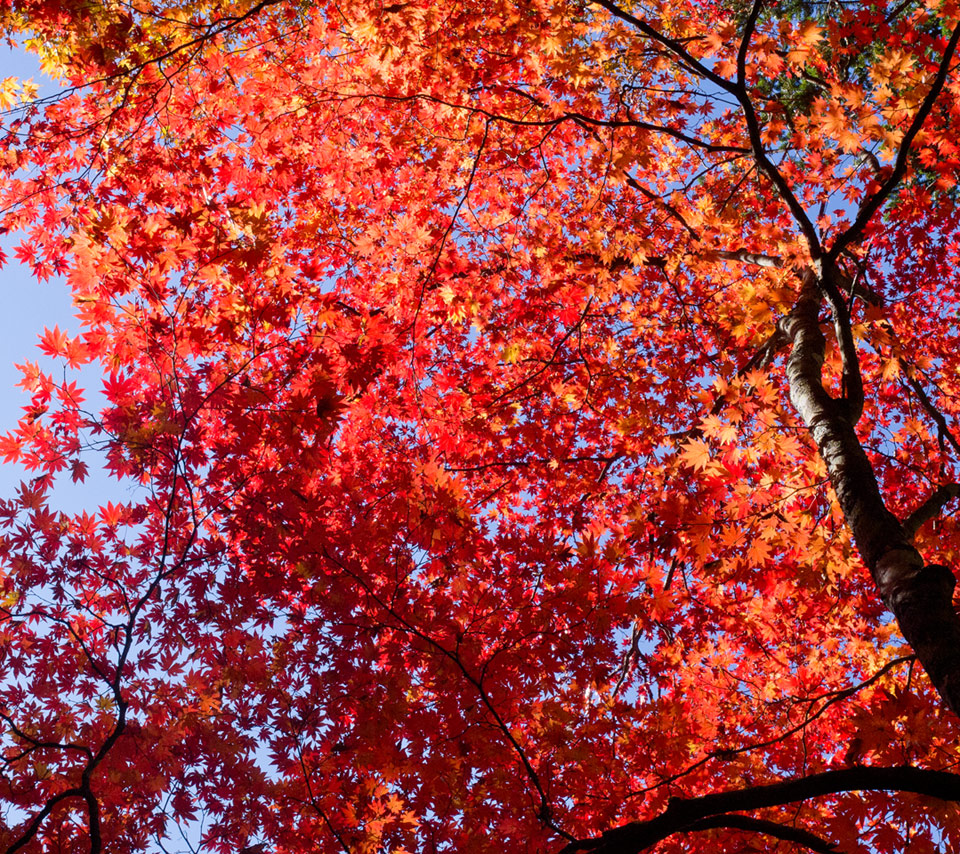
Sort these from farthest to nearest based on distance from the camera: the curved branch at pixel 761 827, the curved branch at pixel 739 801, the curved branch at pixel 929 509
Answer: the curved branch at pixel 929 509 < the curved branch at pixel 761 827 < the curved branch at pixel 739 801

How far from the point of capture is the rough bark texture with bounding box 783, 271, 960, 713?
8.75 feet

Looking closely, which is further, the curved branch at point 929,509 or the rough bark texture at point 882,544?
the curved branch at point 929,509

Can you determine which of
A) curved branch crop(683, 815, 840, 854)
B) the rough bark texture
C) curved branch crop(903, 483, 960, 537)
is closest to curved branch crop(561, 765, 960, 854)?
curved branch crop(683, 815, 840, 854)

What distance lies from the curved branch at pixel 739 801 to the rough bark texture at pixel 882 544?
44 cm

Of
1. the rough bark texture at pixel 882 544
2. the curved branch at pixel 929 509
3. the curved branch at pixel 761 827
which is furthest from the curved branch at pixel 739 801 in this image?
the curved branch at pixel 929 509

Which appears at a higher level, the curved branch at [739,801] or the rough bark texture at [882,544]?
the rough bark texture at [882,544]

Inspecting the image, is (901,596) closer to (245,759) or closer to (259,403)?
(259,403)

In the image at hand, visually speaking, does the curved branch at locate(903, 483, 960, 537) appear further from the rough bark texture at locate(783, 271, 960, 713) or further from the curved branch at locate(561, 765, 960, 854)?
the curved branch at locate(561, 765, 960, 854)

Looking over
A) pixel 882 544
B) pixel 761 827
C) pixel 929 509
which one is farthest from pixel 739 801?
pixel 929 509

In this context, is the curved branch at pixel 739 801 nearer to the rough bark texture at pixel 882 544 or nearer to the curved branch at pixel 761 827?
the curved branch at pixel 761 827

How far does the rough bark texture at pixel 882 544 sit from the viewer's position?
2.67 m

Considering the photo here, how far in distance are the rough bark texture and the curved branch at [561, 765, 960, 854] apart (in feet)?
1.43

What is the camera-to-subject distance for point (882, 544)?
316cm

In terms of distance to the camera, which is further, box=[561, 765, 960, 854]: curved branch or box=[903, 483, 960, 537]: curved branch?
box=[903, 483, 960, 537]: curved branch
